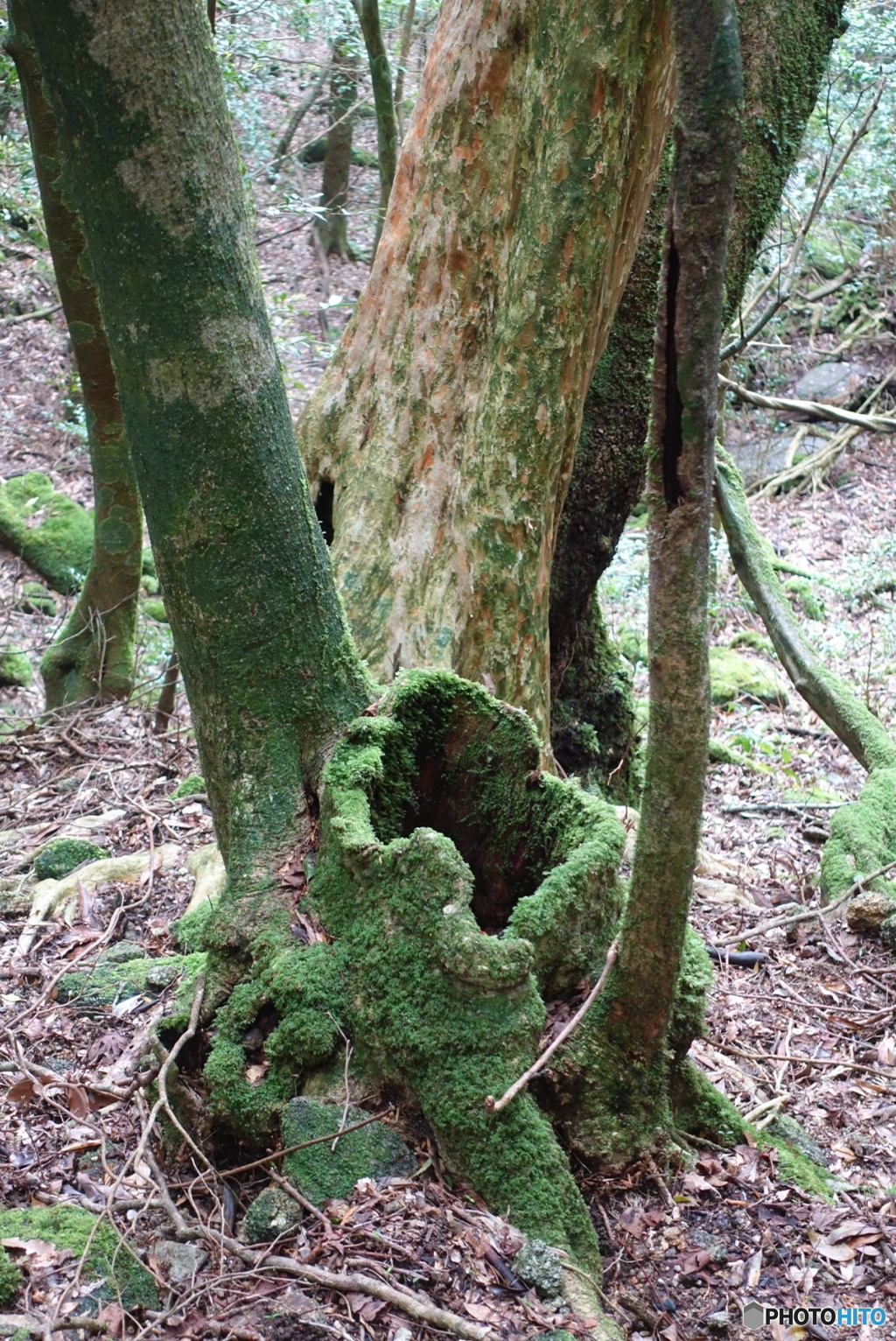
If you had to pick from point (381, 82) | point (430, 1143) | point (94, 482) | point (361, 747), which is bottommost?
point (430, 1143)

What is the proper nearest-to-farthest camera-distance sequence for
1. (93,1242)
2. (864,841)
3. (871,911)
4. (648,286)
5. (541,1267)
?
(541,1267)
(93,1242)
(871,911)
(648,286)
(864,841)

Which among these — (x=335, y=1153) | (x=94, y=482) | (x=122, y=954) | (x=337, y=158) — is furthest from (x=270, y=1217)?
(x=337, y=158)

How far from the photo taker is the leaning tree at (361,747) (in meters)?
2.09

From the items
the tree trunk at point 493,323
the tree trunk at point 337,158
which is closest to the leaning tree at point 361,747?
the tree trunk at point 493,323

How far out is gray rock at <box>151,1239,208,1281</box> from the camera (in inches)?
87.8

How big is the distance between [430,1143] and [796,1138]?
1.27 m

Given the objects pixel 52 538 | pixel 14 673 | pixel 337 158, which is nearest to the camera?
pixel 14 673

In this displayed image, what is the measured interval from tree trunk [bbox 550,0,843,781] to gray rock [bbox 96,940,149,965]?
2.40 metres

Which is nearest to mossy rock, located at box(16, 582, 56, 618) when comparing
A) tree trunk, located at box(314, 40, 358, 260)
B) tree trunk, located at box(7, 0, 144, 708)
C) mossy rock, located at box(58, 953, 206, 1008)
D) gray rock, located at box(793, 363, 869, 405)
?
tree trunk, located at box(7, 0, 144, 708)

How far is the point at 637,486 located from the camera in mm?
5055

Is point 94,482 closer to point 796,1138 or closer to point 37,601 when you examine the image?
point 37,601

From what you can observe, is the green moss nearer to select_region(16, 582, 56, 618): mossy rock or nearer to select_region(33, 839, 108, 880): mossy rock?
select_region(33, 839, 108, 880): mossy rock

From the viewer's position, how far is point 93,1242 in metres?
2.29

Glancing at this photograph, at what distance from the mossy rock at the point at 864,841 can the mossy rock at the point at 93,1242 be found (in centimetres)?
367
